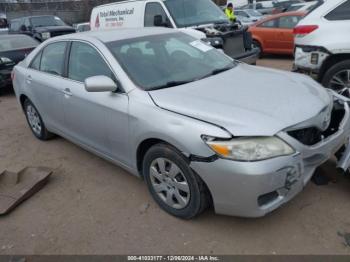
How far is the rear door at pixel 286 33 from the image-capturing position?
10.1 metres

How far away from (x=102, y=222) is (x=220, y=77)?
180 centimetres

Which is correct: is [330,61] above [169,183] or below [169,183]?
above

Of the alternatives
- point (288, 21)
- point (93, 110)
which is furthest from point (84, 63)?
point (288, 21)

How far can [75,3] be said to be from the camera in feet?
110

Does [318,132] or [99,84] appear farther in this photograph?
[99,84]

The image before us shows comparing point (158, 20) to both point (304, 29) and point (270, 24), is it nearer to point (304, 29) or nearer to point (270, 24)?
point (304, 29)

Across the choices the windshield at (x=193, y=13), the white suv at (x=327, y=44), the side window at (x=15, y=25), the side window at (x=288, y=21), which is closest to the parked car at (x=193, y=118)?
the white suv at (x=327, y=44)

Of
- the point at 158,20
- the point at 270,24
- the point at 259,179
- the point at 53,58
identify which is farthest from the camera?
the point at 270,24

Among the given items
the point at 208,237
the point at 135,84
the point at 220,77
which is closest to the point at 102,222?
the point at 208,237

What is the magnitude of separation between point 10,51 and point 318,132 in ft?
26.5

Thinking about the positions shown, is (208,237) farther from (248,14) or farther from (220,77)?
(248,14)

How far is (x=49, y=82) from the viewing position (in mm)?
4316

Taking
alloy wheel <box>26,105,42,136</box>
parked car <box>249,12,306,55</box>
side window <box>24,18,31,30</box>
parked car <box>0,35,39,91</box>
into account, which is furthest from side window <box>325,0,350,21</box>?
side window <box>24,18,31,30</box>

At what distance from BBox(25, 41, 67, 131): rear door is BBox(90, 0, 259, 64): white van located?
349cm
